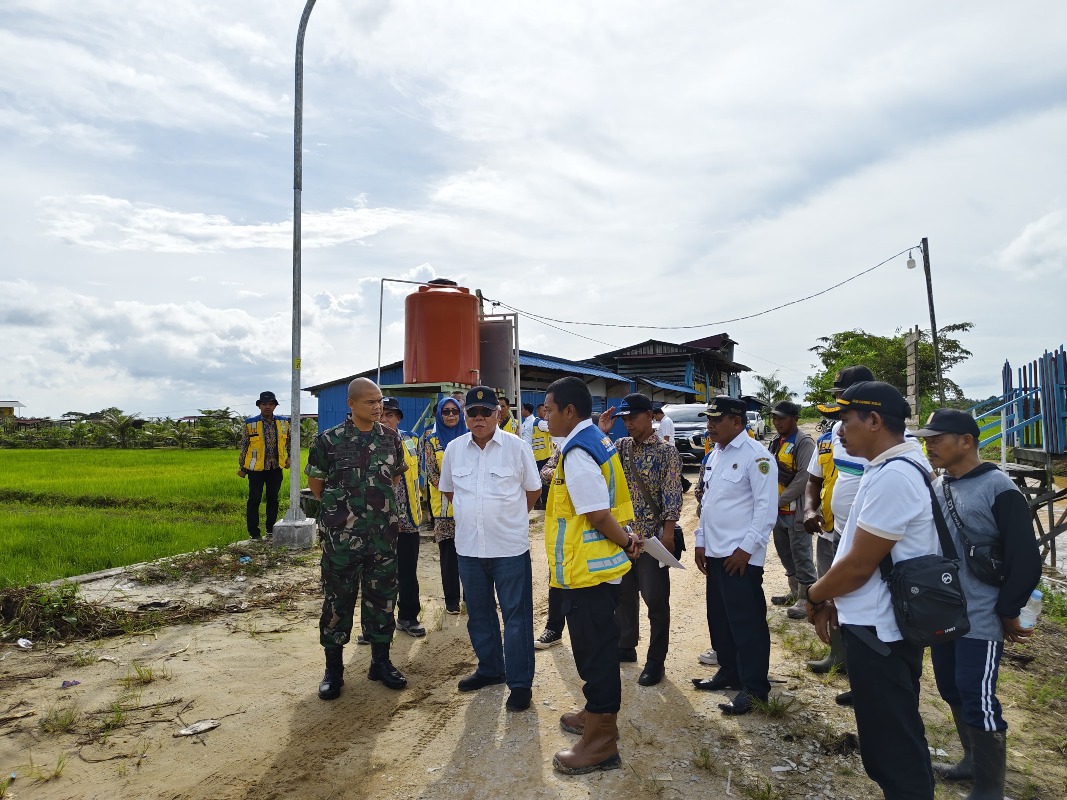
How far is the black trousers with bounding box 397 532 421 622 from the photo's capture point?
17.9 feet

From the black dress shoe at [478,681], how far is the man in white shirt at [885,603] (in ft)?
8.00

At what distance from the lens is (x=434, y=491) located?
6.10 meters

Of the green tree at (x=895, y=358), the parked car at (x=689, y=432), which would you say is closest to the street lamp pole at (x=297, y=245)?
the parked car at (x=689, y=432)

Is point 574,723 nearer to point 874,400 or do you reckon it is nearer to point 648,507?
point 648,507

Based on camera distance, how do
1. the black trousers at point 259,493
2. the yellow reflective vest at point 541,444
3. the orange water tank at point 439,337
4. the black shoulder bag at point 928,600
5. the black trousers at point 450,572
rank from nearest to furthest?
the black shoulder bag at point 928,600, the black trousers at point 450,572, the black trousers at point 259,493, the orange water tank at point 439,337, the yellow reflective vest at point 541,444

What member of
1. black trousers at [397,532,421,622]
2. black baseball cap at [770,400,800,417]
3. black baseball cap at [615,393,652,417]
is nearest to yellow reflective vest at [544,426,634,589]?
black baseball cap at [615,393,652,417]

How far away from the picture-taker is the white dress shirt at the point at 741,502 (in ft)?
12.6

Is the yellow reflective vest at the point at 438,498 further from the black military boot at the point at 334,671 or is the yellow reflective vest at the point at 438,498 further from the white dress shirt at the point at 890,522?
the white dress shirt at the point at 890,522

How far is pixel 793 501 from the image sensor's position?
5.49 m

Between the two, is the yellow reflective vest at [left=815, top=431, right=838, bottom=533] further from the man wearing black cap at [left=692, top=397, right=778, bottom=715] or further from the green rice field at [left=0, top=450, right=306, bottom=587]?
the green rice field at [left=0, top=450, right=306, bottom=587]

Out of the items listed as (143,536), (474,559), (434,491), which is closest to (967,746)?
(474,559)

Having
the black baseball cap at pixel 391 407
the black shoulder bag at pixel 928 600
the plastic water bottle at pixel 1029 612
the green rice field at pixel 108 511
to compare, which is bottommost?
the green rice field at pixel 108 511

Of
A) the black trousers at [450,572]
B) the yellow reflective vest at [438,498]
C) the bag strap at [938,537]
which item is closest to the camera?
the bag strap at [938,537]

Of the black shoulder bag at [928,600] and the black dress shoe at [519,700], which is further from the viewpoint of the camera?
the black dress shoe at [519,700]
